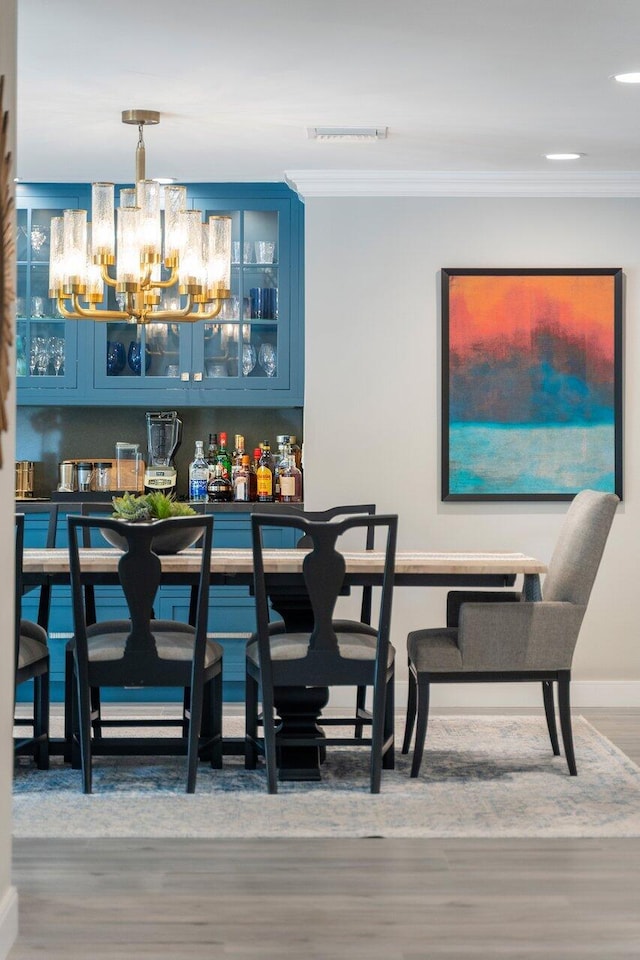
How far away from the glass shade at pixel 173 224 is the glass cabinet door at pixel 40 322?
1692 millimetres

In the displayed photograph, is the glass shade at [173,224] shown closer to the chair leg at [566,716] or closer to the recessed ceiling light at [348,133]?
the recessed ceiling light at [348,133]

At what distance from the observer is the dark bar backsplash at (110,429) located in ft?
19.6

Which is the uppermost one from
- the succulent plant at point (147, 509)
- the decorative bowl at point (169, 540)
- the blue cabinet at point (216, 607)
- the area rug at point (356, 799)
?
the succulent plant at point (147, 509)

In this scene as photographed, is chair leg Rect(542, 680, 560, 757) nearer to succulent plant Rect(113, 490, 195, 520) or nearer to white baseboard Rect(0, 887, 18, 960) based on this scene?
succulent plant Rect(113, 490, 195, 520)

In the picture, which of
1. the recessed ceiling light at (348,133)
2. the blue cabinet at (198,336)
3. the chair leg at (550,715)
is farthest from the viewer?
the blue cabinet at (198,336)

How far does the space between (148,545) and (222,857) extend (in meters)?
1.02

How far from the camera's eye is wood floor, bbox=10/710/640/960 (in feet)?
8.96

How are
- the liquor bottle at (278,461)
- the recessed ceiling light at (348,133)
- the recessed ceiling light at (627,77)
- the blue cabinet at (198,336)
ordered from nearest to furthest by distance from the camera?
the recessed ceiling light at (627,77), the recessed ceiling light at (348,133), the blue cabinet at (198,336), the liquor bottle at (278,461)

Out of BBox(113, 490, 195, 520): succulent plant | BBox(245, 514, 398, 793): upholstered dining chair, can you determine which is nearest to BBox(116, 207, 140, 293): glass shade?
A: BBox(113, 490, 195, 520): succulent plant

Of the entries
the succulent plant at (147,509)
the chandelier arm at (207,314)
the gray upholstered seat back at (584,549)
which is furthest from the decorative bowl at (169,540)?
the gray upholstered seat back at (584,549)

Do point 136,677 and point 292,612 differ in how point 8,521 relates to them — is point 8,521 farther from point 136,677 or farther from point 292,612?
point 292,612

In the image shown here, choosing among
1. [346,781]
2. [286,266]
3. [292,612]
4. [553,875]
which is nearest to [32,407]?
[286,266]

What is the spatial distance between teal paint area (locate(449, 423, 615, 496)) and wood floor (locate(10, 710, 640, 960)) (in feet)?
7.46

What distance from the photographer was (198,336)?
18.5ft
